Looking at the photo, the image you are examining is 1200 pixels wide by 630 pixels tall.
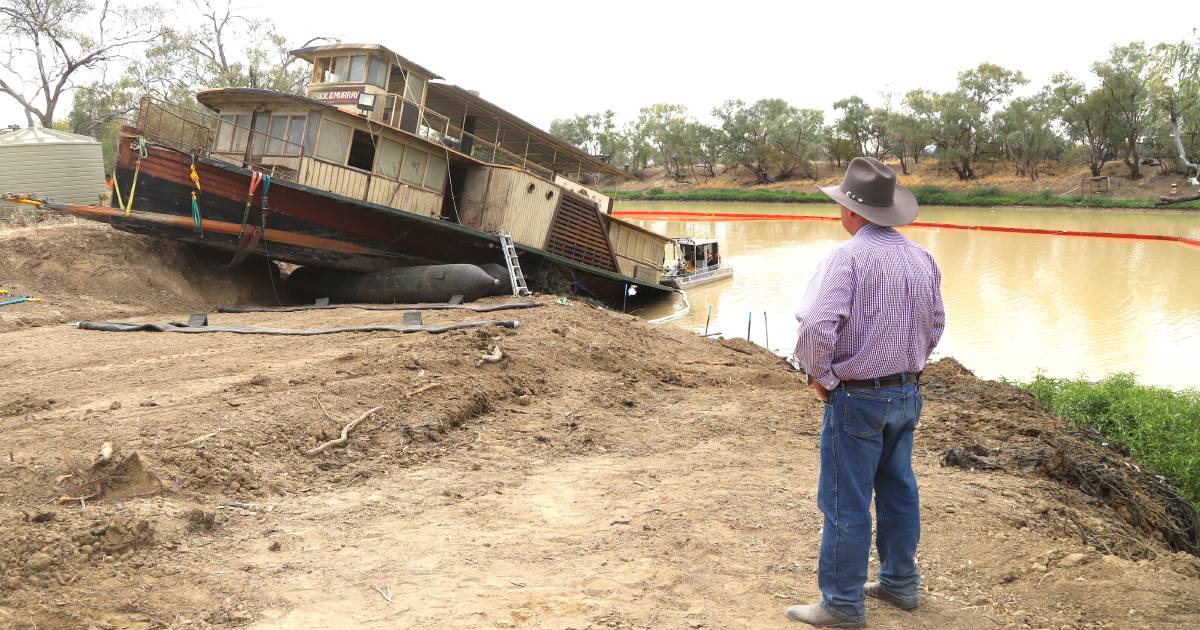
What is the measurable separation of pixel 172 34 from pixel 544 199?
22.3m

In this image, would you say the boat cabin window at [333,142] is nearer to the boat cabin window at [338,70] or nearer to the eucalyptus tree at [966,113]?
the boat cabin window at [338,70]

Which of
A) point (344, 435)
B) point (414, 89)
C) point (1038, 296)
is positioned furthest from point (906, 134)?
point (344, 435)

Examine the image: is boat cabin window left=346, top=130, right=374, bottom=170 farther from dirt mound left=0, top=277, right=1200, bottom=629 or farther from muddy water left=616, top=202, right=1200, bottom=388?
muddy water left=616, top=202, right=1200, bottom=388

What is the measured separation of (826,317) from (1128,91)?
54.7 meters

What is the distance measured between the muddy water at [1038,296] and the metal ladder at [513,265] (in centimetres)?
417

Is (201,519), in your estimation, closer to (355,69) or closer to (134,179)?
(134,179)

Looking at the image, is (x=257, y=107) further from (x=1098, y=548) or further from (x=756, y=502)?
(x=1098, y=548)

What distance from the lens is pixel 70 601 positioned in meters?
3.57

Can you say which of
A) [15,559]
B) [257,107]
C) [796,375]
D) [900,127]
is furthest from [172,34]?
[900,127]

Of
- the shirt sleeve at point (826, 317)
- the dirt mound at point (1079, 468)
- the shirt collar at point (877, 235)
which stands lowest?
the dirt mound at point (1079, 468)

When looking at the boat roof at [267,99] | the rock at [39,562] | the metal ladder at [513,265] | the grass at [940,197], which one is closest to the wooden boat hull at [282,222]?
the metal ladder at [513,265]

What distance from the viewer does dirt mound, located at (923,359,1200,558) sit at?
5.19 meters

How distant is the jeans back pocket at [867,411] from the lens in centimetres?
351

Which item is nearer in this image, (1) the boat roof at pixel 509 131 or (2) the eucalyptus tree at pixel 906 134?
(1) the boat roof at pixel 509 131
